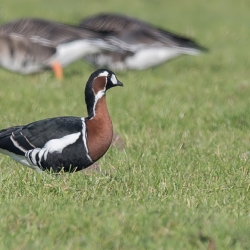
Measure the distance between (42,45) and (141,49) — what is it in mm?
1973

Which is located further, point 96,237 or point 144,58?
point 144,58

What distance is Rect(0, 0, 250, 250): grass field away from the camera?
4.62m

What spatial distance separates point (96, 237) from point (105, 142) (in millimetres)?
1858

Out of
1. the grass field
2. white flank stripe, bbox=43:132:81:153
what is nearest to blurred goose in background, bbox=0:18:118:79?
the grass field

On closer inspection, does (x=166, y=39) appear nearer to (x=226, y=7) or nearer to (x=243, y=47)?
(x=243, y=47)

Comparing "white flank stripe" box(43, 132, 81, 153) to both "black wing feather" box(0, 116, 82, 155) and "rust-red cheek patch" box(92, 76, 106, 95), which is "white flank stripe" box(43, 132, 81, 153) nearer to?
"black wing feather" box(0, 116, 82, 155)

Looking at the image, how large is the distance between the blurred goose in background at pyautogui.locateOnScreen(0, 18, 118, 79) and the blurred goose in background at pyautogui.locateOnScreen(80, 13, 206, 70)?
0.47m

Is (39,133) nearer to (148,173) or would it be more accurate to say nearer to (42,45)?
(148,173)

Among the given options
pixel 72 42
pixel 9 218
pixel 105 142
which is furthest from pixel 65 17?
pixel 9 218

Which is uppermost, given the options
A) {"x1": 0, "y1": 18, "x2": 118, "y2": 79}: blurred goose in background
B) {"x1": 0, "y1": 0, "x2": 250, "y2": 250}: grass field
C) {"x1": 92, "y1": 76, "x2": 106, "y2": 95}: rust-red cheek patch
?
→ {"x1": 0, "y1": 18, "x2": 118, "y2": 79}: blurred goose in background

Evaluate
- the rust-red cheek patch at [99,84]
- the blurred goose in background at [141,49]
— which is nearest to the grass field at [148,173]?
the blurred goose in background at [141,49]

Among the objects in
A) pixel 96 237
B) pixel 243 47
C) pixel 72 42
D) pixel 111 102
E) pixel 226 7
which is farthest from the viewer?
pixel 226 7

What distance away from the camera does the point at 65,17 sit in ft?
65.5

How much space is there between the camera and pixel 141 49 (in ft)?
47.7
